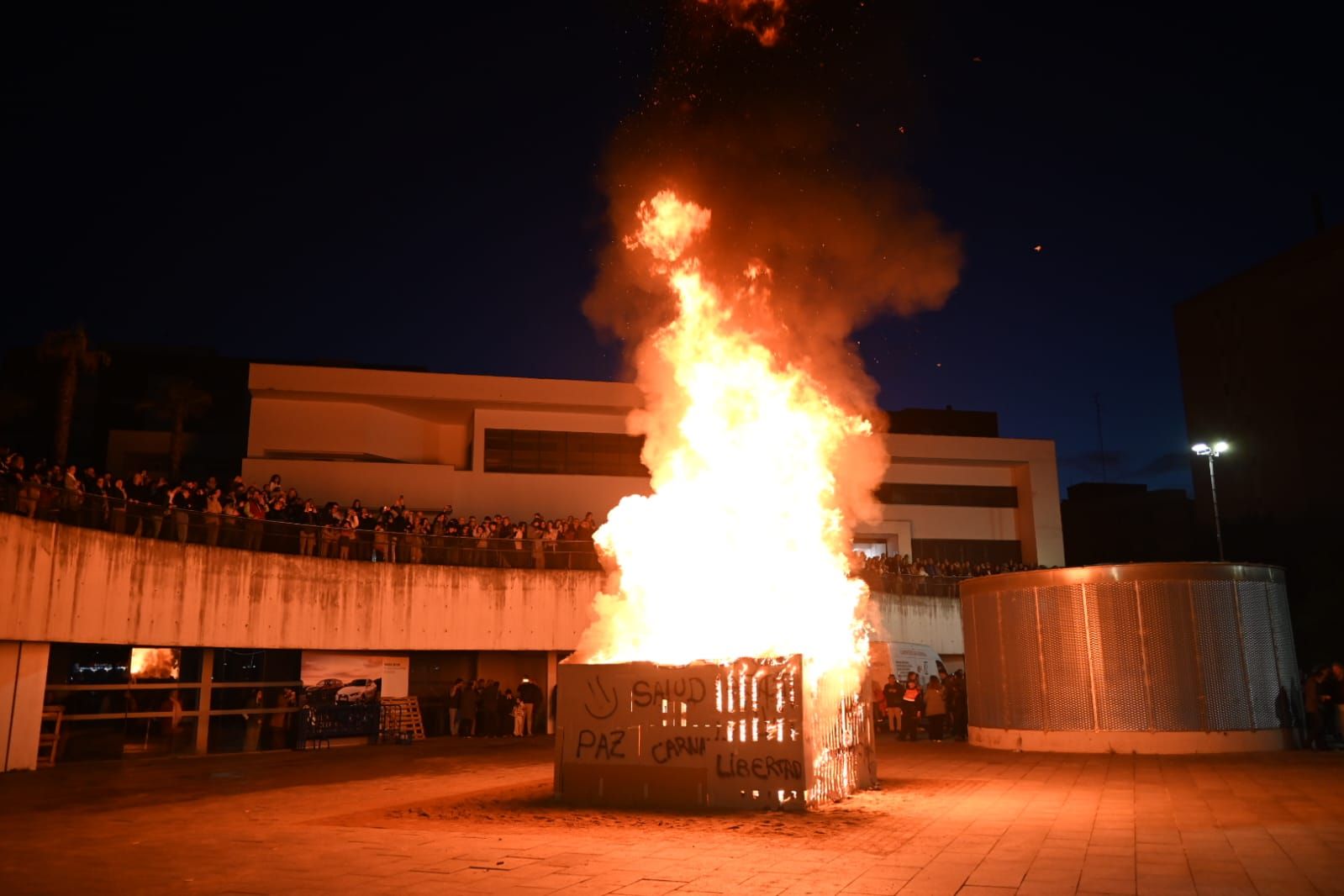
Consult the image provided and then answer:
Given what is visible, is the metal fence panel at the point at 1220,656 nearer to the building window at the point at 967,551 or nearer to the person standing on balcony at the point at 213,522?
the person standing on balcony at the point at 213,522

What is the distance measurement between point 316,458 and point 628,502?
82.9ft

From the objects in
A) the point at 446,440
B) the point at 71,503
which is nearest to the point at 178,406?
the point at 446,440

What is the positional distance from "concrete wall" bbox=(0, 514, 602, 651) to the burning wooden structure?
11.7 m

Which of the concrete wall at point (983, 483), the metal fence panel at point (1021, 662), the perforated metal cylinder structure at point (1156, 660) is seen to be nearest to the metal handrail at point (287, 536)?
the metal fence panel at point (1021, 662)

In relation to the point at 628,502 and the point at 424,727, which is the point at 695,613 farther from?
the point at 424,727

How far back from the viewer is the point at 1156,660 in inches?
773

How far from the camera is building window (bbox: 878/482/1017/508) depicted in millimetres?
47281

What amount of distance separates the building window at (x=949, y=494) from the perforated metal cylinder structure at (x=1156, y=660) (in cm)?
2626

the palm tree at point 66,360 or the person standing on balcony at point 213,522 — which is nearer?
the person standing on balcony at point 213,522

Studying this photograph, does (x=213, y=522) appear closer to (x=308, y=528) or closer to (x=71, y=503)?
(x=308, y=528)

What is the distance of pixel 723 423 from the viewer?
16.9m

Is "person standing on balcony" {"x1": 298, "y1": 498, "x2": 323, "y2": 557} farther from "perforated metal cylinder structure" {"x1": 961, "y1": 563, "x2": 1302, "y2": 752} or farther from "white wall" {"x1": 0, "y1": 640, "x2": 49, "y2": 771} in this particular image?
"perforated metal cylinder structure" {"x1": 961, "y1": 563, "x2": 1302, "y2": 752}

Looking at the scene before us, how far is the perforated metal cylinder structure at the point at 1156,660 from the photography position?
63.8 ft

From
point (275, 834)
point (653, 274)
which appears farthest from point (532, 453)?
point (275, 834)
